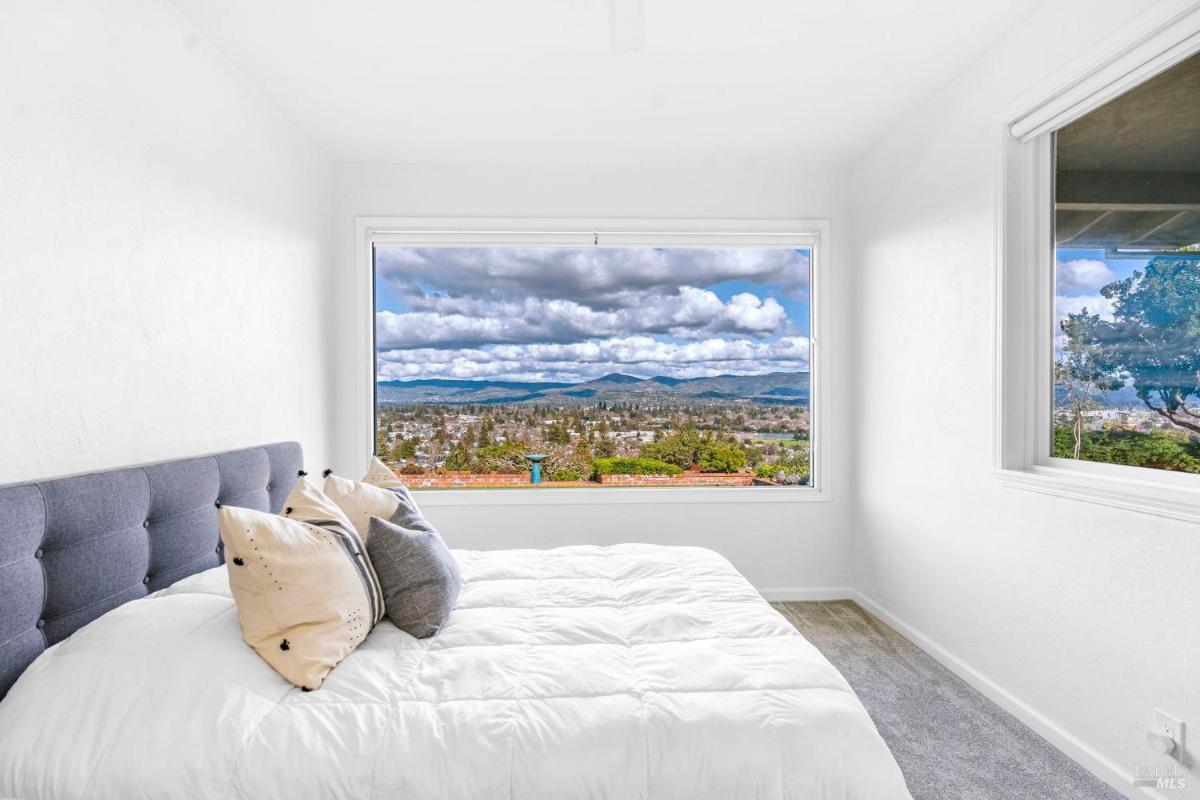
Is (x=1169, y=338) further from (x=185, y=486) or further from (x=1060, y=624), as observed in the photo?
(x=185, y=486)

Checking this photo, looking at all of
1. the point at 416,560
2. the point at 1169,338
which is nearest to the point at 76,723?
the point at 416,560

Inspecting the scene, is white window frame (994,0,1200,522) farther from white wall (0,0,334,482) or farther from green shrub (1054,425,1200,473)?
white wall (0,0,334,482)

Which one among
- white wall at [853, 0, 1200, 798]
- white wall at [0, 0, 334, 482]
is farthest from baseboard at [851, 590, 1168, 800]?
white wall at [0, 0, 334, 482]

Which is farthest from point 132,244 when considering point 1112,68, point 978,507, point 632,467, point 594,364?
point 978,507

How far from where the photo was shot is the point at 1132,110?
210cm

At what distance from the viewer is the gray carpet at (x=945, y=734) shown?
2.02 meters

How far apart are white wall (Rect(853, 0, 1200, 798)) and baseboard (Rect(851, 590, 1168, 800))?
0.01 metres

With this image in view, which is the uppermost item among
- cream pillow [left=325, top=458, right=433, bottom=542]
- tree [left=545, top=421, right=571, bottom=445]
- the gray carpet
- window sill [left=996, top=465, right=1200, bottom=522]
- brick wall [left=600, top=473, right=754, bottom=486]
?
tree [left=545, top=421, right=571, bottom=445]

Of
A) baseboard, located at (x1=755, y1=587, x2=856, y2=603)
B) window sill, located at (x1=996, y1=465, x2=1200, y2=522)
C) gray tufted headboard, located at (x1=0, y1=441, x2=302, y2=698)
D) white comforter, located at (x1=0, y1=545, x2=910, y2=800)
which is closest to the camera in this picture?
white comforter, located at (x1=0, y1=545, x2=910, y2=800)

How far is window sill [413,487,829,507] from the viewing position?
380cm

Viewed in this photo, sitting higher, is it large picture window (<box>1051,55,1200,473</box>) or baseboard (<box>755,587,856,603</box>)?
large picture window (<box>1051,55,1200,473</box>)

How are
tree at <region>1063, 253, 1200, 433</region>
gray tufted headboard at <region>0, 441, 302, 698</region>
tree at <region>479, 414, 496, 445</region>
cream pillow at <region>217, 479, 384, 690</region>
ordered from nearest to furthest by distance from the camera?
1. gray tufted headboard at <region>0, 441, 302, 698</region>
2. cream pillow at <region>217, 479, 384, 690</region>
3. tree at <region>1063, 253, 1200, 433</region>
4. tree at <region>479, 414, 496, 445</region>

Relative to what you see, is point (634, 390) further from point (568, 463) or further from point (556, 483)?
point (556, 483)

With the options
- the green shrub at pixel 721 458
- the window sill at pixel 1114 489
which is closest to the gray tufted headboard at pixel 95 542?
the green shrub at pixel 721 458
